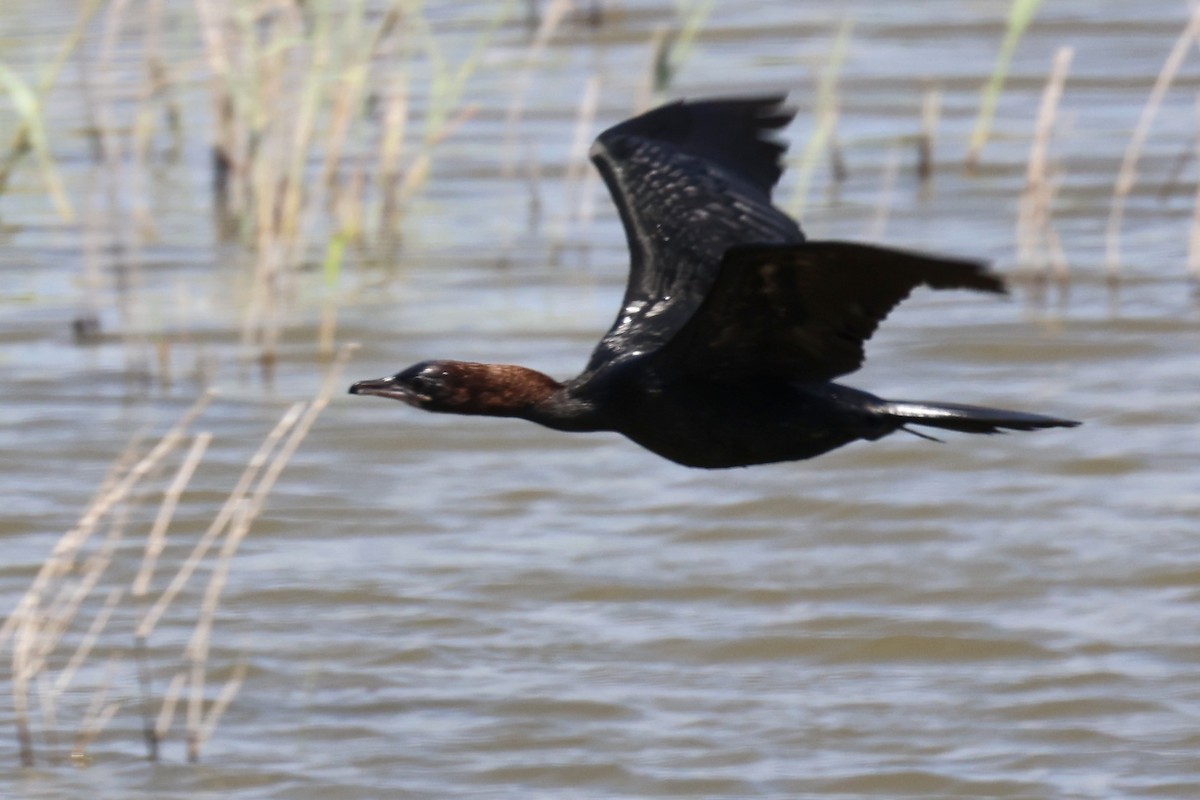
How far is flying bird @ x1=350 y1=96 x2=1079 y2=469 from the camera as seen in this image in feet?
14.1

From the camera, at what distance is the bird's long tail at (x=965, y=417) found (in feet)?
15.2

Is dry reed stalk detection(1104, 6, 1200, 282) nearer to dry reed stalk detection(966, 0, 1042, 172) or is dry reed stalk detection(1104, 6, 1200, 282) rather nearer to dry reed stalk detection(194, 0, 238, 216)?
dry reed stalk detection(966, 0, 1042, 172)

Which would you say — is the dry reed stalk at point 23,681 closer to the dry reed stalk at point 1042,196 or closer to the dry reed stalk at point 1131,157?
the dry reed stalk at point 1042,196

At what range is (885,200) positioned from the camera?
31.0 ft

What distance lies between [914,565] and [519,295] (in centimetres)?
302

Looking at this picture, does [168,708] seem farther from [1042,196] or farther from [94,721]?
[1042,196]

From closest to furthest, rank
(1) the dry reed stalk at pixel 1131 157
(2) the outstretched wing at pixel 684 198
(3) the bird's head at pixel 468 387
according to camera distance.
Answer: (3) the bird's head at pixel 468 387 < (2) the outstretched wing at pixel 684 198 < (1) the dry reed stalk at pixel 1131 157

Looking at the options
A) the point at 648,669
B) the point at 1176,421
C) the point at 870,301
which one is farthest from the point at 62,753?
the point at 1176,421

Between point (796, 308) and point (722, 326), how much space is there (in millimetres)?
173

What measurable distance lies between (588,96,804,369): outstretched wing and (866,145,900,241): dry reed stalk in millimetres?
3378

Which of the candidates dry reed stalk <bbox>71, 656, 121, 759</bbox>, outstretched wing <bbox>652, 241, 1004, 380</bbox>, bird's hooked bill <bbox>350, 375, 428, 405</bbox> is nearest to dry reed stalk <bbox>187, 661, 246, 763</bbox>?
dry reed stalk <bbox>71, 656, 121, 759</bbox>

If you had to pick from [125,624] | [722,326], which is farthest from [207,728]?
[722,326]

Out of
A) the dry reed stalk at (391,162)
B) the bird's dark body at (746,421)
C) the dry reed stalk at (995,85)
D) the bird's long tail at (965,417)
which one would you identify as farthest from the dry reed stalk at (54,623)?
the dry reed stalk at (995,85)

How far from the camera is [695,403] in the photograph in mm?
4832
